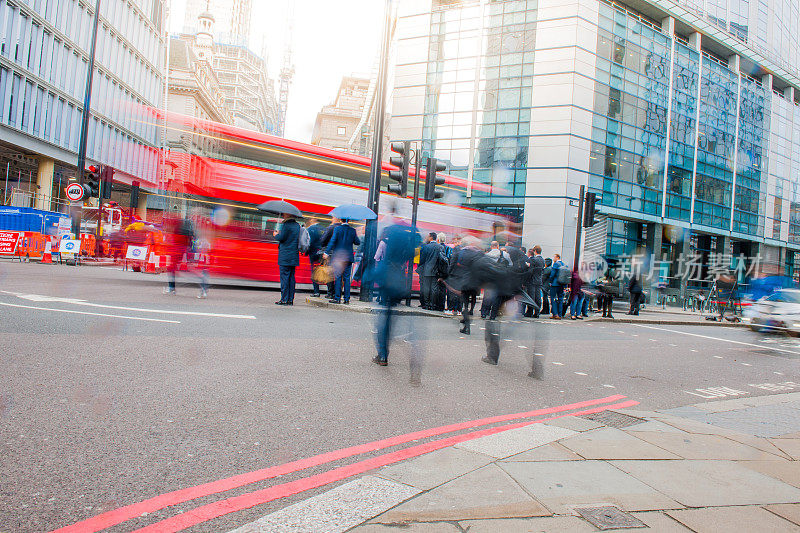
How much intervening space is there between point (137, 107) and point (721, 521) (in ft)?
171

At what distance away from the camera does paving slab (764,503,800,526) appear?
100.0 inches

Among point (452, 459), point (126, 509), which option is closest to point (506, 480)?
point (452, 459)

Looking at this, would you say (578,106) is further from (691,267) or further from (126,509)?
(126,509)

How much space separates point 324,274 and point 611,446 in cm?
856

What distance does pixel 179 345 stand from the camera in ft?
19.4

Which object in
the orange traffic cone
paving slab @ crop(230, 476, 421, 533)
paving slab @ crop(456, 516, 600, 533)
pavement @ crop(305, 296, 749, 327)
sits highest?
the orange traffic cone

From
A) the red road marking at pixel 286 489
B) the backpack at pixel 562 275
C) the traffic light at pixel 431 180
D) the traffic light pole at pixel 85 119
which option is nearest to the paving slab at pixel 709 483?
the red road marking at pixel 286 489

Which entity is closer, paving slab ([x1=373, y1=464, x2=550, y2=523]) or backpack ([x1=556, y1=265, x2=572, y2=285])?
paving slab ([x1=373, y1=464, x2=550, y2=523])

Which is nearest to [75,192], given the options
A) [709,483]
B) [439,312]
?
[439,312]

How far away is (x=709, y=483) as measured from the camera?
2947 mm

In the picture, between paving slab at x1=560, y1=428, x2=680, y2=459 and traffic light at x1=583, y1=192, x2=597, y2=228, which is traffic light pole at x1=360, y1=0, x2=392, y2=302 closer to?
traffic light at x1=583, y1=192, x2=597, y2=228

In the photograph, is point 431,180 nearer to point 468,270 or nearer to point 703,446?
point 468,270

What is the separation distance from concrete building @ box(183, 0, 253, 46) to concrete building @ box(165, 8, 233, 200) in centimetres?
1420

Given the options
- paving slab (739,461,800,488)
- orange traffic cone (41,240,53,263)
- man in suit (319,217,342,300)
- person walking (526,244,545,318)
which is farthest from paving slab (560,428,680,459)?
orange traffic cone (41,240,53,263)
